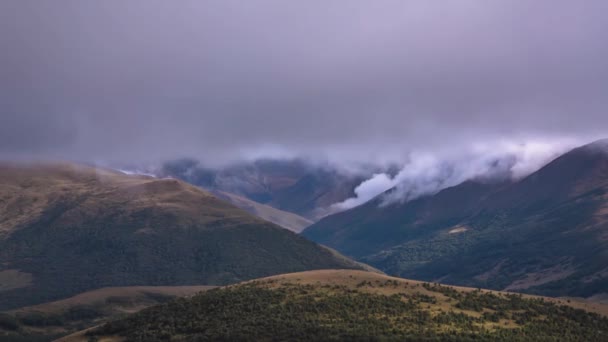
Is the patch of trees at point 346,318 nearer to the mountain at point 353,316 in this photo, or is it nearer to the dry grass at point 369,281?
the mountain at point 353,316

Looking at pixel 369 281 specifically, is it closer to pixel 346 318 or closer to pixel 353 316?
pixel 353 316

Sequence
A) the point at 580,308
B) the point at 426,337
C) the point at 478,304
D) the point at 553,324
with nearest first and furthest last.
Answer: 1. the point at 426,337
2. the point at 553,324
3. the point at 478,304
4. the point at 580,308

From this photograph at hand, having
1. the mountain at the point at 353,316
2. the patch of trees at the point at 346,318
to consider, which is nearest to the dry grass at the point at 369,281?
the mountain at the point at 353,316

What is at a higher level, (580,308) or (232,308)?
(232,308)

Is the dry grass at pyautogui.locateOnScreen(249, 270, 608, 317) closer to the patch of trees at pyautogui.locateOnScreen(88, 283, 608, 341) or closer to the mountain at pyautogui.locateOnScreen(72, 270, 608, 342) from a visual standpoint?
the mountain at pyautogui.locateOnScreen(72, 270, 608, 342)

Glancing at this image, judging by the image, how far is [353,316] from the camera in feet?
465

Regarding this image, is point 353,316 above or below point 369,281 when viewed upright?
below

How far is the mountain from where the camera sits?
437 ft

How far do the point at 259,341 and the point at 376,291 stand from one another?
A: 124 feet

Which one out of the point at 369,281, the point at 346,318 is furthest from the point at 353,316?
the point at 369,281

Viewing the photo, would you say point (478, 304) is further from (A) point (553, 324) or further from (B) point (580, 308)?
(B) point (580, 308)

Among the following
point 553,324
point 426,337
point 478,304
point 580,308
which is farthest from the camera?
point 580,308

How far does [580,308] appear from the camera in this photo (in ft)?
549

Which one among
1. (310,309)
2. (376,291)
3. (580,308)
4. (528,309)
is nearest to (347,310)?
(310,309)
